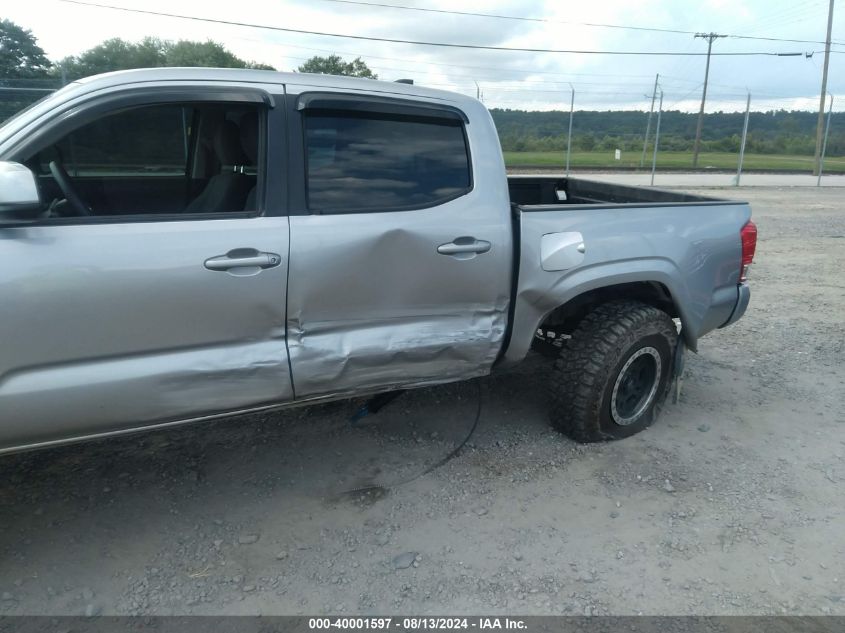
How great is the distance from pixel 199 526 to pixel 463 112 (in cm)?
242

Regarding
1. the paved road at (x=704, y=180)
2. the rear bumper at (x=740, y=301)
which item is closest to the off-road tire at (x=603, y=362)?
the rear bumper at (x=740, y=301)

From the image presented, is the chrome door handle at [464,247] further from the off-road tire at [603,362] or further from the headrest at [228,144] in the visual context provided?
the headrest at [228,144]

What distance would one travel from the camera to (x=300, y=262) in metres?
2.84

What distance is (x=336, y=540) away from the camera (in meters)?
3.01

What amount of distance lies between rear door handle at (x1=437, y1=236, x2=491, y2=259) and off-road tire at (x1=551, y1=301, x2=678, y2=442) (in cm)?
92

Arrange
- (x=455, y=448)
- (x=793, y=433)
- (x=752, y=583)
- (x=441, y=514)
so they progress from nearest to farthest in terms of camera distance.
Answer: (x=752, y=583)
(x=441, y=514)
(x=455, y=448)
(x=793, y=433)

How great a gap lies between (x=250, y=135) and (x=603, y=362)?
2.22 metres

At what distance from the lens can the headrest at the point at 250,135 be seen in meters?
3.00

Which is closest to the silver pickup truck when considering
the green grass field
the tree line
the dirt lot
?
the dirt lot

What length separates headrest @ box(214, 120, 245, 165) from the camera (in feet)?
10.7

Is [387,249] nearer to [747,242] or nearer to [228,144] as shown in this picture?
[228,144]

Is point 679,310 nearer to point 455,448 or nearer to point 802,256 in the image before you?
point 455,448

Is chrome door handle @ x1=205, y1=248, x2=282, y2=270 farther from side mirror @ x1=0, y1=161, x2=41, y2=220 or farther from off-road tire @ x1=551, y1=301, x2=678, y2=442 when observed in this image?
off-road tire @ x1=551, y1=301, x2=678, y2=442

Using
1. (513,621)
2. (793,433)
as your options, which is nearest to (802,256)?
(793,433)
